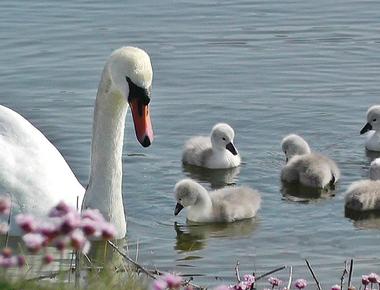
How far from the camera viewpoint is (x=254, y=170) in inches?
464

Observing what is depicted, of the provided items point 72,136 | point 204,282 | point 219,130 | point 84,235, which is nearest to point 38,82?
point 72,136

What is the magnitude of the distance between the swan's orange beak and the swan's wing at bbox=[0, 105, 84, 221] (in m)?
0.85

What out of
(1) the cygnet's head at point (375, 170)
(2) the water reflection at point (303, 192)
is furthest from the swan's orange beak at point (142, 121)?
(1) the cygnet's head at point (375, 170)

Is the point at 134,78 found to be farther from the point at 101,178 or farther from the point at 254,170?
the point at 254,170

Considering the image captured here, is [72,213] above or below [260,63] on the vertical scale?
below

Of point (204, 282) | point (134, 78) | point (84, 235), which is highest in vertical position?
point (134, 78)

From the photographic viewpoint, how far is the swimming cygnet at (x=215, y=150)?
467 inches

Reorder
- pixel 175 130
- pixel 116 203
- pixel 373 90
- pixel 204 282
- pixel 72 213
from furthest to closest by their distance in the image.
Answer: pixel 373 90 → pixel 175 130 → pixel 116 203 → pixel 204 282 → pixel 72 213

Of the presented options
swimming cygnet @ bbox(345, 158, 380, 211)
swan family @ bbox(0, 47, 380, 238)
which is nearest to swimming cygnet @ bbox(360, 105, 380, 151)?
swimming cygnet @ bbox(345, 158, 380, 211)

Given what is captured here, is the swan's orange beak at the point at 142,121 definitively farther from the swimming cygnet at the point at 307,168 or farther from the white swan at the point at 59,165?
the swimming cygnet at the point at 307,168

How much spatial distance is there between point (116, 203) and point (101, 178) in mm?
208

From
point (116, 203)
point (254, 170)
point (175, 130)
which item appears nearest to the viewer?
point (116, 203)

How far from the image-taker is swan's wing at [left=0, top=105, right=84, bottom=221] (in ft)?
30.3

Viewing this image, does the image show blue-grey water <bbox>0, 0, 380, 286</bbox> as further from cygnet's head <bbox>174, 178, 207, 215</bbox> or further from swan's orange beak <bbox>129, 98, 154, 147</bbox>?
swan's orange beak <bbox>129, 98, 154, 147</bbox>
